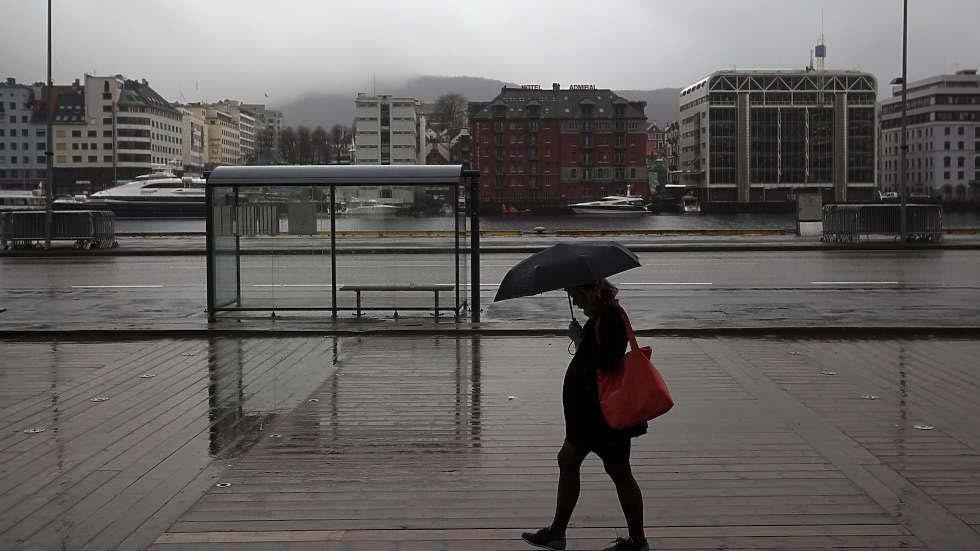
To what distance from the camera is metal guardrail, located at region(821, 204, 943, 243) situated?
35.3 m

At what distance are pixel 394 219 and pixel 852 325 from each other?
22.0ft

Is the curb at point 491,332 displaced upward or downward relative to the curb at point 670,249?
downward

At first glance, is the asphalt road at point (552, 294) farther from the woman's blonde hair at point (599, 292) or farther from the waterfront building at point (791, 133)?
the waterfront building at point (791, 133)

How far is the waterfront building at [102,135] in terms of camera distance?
186625 mm

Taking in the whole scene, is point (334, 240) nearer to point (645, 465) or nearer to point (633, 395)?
point (645, 465)

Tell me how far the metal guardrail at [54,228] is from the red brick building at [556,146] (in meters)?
104

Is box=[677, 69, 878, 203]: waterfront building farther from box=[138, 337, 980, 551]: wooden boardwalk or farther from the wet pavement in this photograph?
box=[138, 337, 980, 551]: wooden boardwalk

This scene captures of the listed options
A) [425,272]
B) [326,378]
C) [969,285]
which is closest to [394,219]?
[425,272]

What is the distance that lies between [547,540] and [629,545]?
1.41 ft

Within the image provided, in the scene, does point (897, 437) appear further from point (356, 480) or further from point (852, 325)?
point (852, 325)

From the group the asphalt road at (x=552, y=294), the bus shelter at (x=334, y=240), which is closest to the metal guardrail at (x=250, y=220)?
the bus shelter at (x=334, y=240)

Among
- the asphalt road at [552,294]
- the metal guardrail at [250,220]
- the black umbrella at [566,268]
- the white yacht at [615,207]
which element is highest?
the white yacht at [615,207]

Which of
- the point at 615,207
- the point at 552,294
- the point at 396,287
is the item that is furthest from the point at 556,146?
the point at 396,287

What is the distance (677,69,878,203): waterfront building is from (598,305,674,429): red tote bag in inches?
6289
